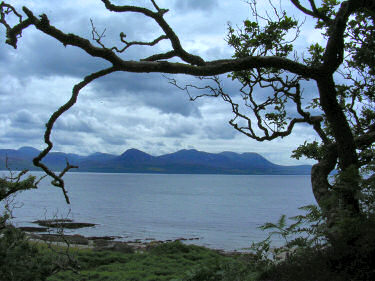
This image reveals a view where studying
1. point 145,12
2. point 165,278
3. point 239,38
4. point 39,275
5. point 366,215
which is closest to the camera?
point 145,12

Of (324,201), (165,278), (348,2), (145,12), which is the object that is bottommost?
(165,278)

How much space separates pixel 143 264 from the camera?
2092cm

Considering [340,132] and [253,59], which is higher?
[253,59]

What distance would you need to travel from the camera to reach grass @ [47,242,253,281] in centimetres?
1720

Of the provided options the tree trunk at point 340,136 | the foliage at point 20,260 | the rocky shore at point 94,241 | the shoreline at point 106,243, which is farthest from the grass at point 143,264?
the tree trunk at point 340,136

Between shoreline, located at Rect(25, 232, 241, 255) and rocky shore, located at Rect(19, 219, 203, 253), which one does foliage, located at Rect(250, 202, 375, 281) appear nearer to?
rocky shore, located at Rect(19, 219, 203, 253)

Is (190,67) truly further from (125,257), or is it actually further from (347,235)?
(125,257)

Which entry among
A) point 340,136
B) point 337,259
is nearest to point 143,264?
point 340,136

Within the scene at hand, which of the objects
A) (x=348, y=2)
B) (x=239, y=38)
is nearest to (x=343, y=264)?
(x=348, y=2)

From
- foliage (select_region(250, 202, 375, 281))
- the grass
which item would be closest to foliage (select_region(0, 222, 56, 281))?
foliage (select_region(250, 202, 375, 281))

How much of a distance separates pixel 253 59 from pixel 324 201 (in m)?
3.04

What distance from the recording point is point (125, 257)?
76.1 ft

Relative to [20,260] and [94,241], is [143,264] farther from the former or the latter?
[94,241]

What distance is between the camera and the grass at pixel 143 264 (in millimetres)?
17202
